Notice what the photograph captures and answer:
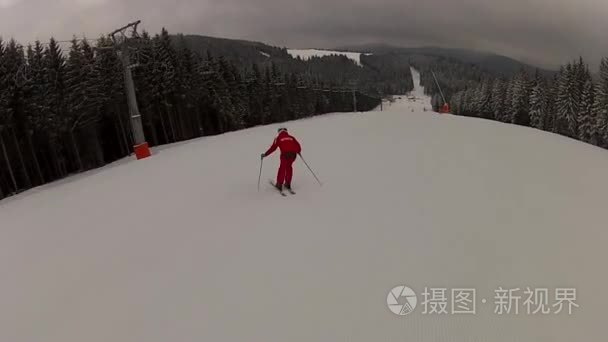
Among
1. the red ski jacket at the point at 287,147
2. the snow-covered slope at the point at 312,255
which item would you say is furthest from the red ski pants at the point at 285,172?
the snow-covered slope at the point at 312,255

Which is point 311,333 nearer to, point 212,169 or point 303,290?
point 303,290

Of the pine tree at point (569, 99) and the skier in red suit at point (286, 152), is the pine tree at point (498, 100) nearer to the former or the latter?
the pine tree at point (569, 99)

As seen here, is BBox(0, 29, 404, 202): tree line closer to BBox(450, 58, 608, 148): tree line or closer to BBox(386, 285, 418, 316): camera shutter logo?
BBox(386, 285, 418, 316): camera shutter logo

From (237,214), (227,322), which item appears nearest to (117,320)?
(227,322)

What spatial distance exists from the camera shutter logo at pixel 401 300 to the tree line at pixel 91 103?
27.5 metres

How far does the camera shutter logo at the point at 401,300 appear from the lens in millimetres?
5340

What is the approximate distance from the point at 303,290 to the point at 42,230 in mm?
8027

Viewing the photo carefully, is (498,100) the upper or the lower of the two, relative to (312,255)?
lower

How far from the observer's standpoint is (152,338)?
519 cm

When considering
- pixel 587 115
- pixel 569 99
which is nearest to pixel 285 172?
pixel 587 115

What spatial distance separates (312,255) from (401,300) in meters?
1.81

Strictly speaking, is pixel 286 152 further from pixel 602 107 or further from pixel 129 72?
pixel 602 107

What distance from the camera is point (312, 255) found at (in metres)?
6.86

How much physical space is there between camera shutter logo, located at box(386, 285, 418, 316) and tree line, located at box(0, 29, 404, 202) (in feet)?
90.2
